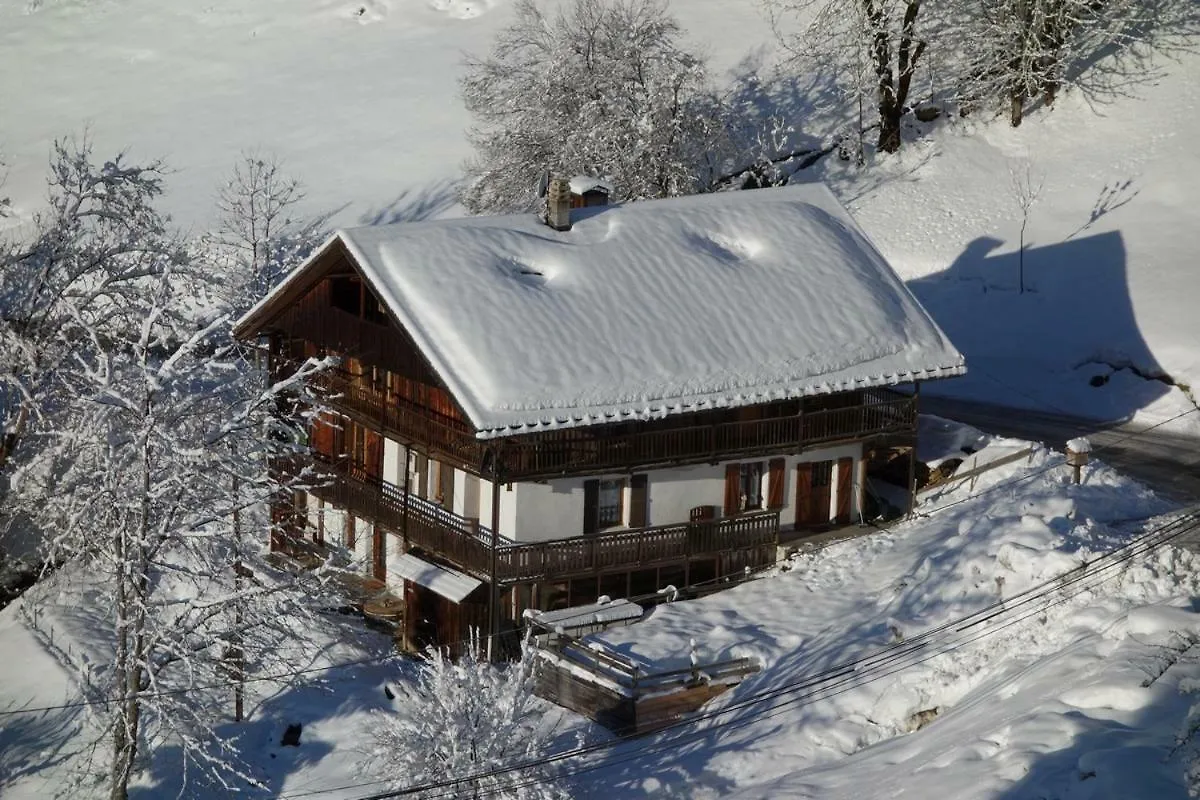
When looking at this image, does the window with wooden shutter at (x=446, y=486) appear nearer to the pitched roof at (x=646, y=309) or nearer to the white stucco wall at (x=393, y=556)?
the white stucco wall at (x=393, y=556)

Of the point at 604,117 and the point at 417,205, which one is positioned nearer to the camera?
the point at 604,117

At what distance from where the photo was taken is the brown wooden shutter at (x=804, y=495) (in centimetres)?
3544

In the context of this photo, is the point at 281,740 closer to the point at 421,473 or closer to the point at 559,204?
the point at 421,473

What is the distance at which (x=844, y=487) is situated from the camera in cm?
3597

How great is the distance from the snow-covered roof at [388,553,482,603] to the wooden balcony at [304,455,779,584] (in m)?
0.26

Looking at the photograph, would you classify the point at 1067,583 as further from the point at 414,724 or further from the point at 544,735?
the point at 414,724

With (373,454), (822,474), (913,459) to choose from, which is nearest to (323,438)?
(373,454)

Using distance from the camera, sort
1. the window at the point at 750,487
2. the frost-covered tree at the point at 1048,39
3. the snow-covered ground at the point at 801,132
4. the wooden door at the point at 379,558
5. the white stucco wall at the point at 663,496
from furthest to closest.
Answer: the frost-covered tree at the point at 1048,39
the snow-covered ground at the point at 801,132
the wooden door at the point at 379,558
the window at the point at 750,487
the white stucco wall at the point at 663,496

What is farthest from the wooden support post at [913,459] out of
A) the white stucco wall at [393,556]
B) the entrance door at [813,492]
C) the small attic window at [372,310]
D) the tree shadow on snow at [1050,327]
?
the small attic window at [372,310]

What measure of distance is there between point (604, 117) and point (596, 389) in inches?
929

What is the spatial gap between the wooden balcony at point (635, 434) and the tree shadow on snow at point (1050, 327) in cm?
959

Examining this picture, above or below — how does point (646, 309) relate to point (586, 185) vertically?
below

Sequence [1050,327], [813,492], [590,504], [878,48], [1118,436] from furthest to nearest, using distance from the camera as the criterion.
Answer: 1. [878,48]
2. [1050,327]
3. [1118,436]
4. [813,492]
5. [590,504]


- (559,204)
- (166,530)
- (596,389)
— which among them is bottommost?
(166,530)
